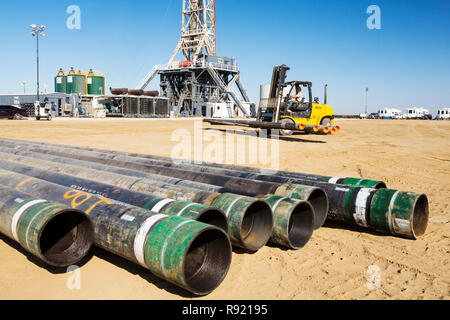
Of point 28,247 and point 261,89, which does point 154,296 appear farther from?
point 261,89

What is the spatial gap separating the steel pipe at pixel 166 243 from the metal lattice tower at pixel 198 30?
56.2 m

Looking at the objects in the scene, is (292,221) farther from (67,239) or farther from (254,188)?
(67,239)

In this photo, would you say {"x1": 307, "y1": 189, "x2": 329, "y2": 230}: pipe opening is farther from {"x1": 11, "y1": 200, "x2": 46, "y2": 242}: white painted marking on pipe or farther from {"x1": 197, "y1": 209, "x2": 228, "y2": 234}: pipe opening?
{"x1": 11, "y1": 200, "x2": 46, "y2": 242}: white painted marking on pipe

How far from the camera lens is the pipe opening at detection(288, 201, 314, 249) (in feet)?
14.9

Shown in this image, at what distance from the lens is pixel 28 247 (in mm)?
3395

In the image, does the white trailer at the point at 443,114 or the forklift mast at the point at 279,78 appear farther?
the white trailer at the point at 443,114

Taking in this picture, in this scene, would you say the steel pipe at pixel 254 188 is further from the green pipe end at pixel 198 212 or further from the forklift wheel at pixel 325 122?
the forklift wheel at pixel 325 122

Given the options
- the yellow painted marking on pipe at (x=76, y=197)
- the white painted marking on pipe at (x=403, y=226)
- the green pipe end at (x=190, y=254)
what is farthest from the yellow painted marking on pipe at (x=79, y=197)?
the white painted marking on pipe at (x=403, y=226)

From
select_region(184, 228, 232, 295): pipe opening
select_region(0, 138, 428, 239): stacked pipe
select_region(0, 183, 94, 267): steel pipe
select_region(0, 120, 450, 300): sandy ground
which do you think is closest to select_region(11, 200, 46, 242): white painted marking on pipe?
select_region(0, 183, 94, 267): steel pipe

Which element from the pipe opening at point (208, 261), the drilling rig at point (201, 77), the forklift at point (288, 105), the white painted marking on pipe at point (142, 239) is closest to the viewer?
the white painted marking on pipe at point (142, 239)

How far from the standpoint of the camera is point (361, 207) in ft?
16.2

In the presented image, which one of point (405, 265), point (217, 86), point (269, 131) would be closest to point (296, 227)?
point (405, 265)

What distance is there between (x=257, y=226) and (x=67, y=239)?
2.24 metres

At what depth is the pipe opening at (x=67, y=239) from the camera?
3.64 metres
